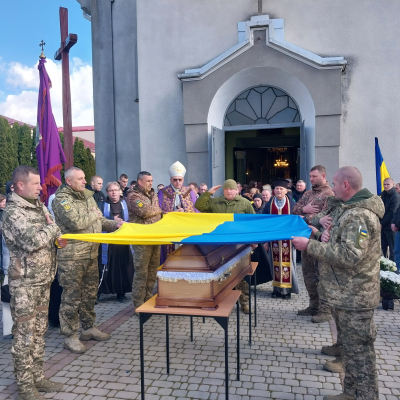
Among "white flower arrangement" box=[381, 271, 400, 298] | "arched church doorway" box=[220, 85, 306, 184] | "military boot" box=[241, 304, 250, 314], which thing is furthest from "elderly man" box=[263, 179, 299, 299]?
"arched church doorway" box=[220, 85, 306, 184]

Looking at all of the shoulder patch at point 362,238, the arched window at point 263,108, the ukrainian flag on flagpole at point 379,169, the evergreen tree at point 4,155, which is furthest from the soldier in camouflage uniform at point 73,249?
the evergreen tree at point 4,155

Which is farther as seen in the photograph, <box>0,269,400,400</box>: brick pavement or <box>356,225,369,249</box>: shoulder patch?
<box>0,269,400,400</box>: brick pavement

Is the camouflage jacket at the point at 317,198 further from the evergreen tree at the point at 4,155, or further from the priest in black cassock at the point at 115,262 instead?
the evergreen tree at the point at 4,155

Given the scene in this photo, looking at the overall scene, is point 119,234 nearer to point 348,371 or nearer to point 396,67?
point 348,371

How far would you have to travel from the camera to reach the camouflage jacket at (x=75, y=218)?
14.2 ft

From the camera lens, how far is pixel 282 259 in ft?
21.9

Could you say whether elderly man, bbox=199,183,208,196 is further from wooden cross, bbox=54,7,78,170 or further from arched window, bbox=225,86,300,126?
wooden cross, bbox=54,7,78,170

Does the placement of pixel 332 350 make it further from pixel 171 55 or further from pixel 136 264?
pixel 171 55

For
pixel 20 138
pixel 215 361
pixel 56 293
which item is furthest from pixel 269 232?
pixel 20 138

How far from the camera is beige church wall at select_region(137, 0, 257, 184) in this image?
36.4 feet

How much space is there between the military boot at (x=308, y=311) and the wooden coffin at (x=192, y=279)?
2.49 meters

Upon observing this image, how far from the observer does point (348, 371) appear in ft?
10.6

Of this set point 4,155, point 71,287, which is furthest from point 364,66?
point 4,155

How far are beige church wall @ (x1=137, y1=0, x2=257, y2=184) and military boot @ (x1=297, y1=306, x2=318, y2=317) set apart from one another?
5.85 m
